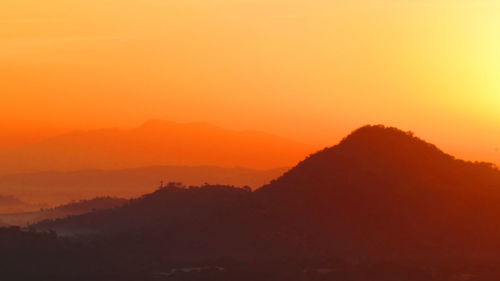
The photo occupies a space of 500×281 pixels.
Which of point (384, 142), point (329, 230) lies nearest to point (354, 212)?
point (329, 230)

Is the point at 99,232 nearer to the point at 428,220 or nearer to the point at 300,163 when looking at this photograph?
the point at 300,163

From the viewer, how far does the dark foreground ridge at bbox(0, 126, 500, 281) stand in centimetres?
6225

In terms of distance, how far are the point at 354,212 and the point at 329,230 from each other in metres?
3.12

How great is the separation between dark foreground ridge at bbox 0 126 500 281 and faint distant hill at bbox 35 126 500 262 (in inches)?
3.8

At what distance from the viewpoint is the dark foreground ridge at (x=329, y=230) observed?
62250 millimetres

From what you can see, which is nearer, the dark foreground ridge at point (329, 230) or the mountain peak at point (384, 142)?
the dark foreground ridge at point (329, 230)

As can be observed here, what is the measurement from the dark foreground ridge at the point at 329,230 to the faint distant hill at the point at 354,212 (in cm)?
10

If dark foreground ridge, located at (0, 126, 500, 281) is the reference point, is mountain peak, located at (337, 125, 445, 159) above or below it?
above

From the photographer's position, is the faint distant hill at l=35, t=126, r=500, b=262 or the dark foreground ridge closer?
the dark foreground ridge

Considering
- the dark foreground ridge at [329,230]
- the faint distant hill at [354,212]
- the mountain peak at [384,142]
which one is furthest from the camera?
the mountain peak at [384,142]

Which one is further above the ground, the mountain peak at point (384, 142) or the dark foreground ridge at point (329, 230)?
the mountain peak at point (384, 142)

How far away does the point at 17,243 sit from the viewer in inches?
2798

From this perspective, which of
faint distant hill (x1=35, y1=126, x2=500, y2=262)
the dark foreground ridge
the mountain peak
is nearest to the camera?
the dark foreground ridge

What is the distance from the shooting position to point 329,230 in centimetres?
7169
